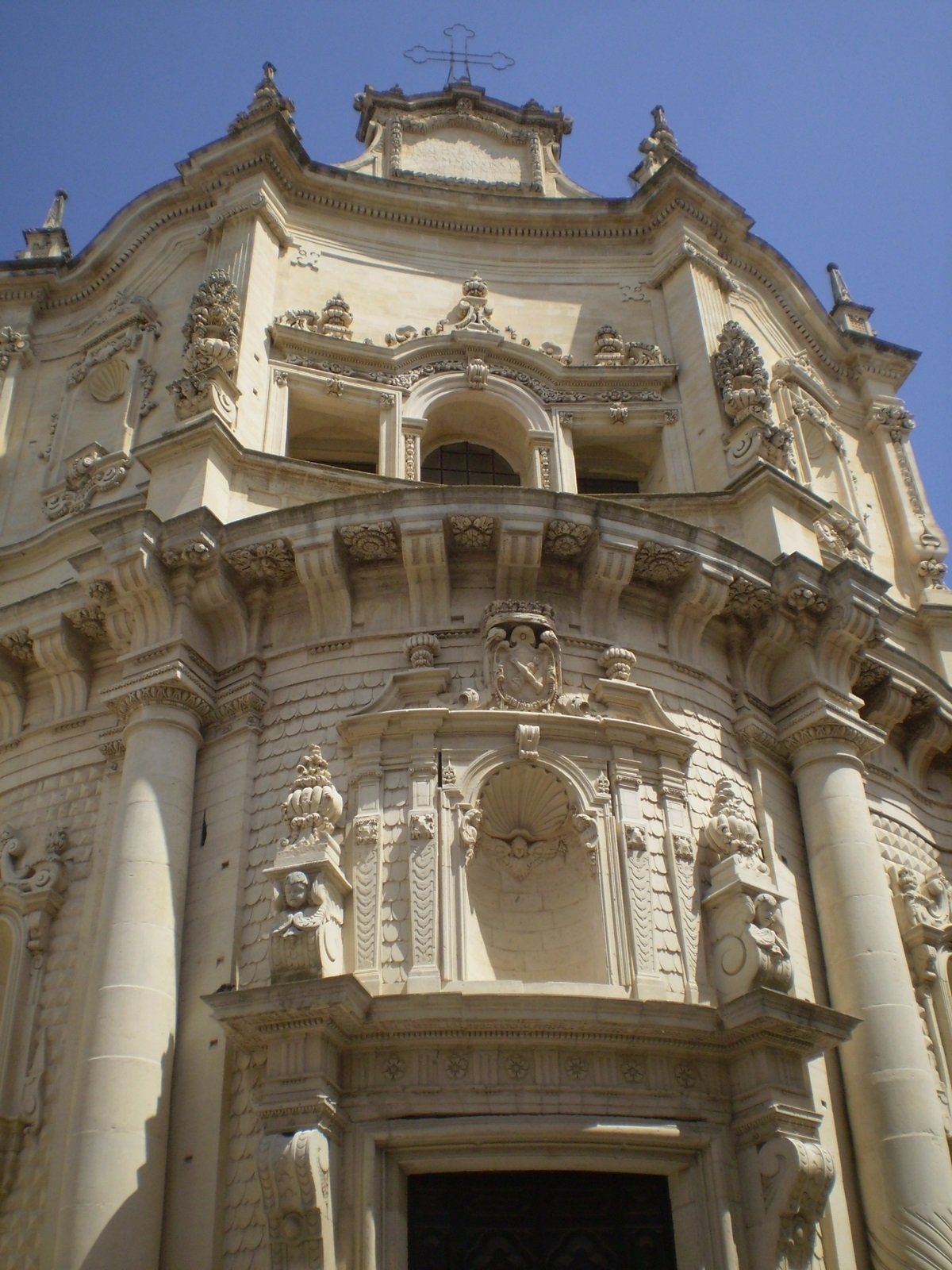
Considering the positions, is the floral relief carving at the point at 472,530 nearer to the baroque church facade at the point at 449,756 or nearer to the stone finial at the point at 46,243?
the baroque church facade at the point at 449,756

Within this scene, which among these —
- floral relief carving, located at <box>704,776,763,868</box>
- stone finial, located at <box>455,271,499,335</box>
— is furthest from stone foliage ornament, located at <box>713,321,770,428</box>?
floral relief carving, located at <box>704,776,763,868</box>

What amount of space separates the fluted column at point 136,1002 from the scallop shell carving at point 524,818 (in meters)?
2.96

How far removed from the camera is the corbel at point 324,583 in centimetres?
1341

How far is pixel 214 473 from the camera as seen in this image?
1449 cm

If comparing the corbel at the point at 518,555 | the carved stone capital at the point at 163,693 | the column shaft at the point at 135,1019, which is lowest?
the column shaft at the point at 135,1019

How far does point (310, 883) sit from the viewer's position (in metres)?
11.1

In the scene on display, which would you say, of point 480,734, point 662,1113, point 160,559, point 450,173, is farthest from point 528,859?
point 450,173

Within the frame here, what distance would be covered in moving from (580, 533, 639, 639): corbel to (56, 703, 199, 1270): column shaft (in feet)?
14.1

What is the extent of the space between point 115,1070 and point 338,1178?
213 centimetres

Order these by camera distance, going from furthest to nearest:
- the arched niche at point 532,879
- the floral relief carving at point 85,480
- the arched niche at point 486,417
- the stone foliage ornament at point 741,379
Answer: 1. the arched niche at point 486,417
2. the floral relief carving at point 85,480
3. the stone foliage ornament at point 741,379
4. the arched niche at point 532,879

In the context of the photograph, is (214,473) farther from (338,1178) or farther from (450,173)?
(450,173)

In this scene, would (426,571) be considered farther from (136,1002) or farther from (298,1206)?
(298,1206)

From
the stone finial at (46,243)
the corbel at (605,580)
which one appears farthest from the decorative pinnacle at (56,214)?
the corbel at (605,580)

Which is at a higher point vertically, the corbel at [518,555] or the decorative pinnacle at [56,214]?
the decorative pinnacle at [56,214]
